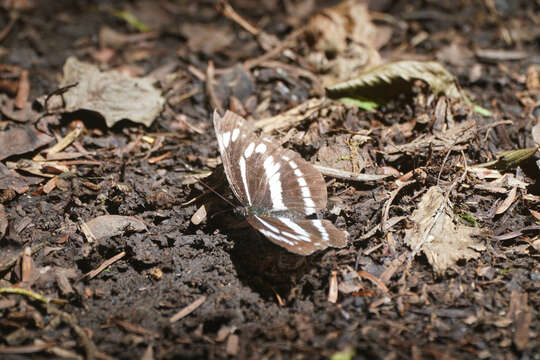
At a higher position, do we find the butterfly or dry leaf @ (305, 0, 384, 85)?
dry leaf @ (305, 0, 384, 85)

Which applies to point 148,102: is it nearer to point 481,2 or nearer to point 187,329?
point 187,329

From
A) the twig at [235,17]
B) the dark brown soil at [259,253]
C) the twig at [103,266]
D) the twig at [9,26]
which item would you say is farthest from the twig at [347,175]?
the twig at [9,26]

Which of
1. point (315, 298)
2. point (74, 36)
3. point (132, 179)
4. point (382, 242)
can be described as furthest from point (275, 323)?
point (74, 36)

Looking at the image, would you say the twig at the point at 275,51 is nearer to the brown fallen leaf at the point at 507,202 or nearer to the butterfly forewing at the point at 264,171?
the butterfly forewing at the point at 264,171

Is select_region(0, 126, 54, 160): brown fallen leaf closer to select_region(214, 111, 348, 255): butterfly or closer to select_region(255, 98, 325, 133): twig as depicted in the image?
select_region(214, 111, 348, 255): butterfly

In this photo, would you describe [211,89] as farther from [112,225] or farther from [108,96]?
[112,225]

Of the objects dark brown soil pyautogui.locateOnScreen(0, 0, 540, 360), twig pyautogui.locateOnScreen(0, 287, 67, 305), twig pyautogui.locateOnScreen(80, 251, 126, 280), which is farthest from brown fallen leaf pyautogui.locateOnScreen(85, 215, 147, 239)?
twig pyautogui.locateOnScreen(0, 287, 67, 305)

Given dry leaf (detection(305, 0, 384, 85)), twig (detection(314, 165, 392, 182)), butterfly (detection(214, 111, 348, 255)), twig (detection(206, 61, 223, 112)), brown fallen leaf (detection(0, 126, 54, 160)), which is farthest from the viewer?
dry leaf (detection(305, 0, 384, 85))
